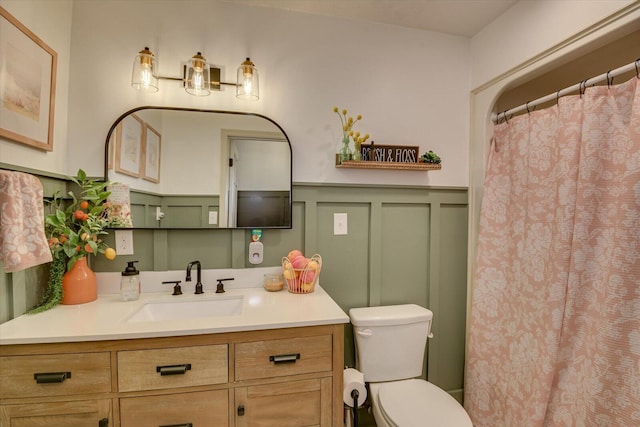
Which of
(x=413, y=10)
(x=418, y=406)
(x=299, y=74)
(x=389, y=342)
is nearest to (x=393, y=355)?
(x=389, y=342)

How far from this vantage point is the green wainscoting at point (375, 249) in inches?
70.1

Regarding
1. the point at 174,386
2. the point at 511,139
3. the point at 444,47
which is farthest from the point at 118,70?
the point at 511,139

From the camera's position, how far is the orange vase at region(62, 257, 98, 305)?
147 centimetres

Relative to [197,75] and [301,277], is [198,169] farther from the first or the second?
[301,277]

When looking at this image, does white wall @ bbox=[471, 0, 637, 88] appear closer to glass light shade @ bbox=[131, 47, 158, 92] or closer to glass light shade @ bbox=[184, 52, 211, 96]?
glass light shade @ bbox=[184, 52, 211, 96]

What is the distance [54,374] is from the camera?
3.67ft

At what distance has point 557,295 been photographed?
Result: 150cm

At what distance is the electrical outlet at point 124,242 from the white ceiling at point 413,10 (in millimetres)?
1490

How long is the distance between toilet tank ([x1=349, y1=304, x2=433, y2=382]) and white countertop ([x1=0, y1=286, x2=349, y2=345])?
0.34 metres

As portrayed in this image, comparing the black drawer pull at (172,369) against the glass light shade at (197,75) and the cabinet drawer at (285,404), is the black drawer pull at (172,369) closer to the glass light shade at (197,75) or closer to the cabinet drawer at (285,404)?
the cabinet drawer at (285,404)

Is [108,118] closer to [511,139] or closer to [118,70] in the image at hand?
[118,70]

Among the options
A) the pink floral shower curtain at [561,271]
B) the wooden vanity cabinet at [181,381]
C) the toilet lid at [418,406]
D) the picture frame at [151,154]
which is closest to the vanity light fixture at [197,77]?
the picture frame at [151,154]

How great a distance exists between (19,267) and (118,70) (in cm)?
113

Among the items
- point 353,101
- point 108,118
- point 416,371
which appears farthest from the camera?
point 353,101
